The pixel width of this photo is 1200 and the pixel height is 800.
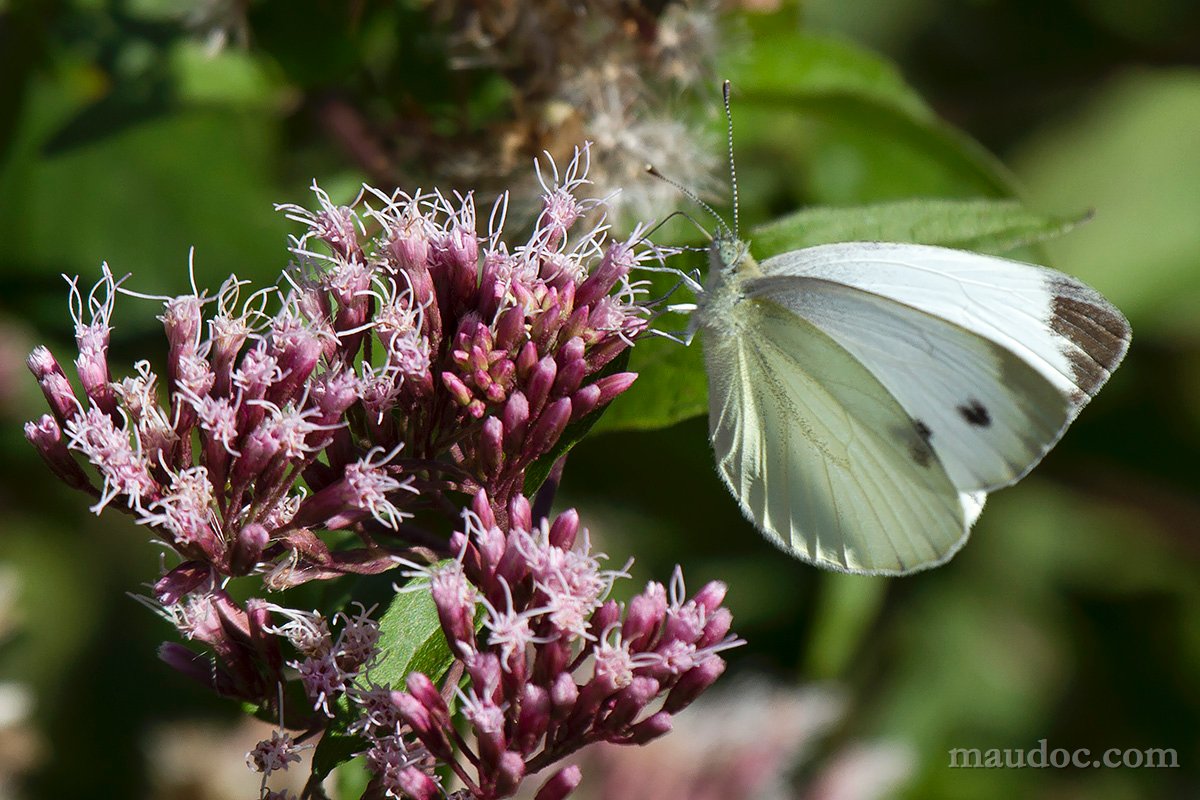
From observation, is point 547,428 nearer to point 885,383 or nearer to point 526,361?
point 526,361

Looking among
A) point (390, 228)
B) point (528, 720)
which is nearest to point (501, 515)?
point (528, 720)

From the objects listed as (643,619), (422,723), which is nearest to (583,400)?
(643,619)

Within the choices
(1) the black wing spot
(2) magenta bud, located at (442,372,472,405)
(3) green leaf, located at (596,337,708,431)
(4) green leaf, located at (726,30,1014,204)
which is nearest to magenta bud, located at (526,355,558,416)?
(2) magenta bud, located at (442,372,472,405)

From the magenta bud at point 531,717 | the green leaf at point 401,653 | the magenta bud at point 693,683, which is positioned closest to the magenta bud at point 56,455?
the green leaf at point 401,653

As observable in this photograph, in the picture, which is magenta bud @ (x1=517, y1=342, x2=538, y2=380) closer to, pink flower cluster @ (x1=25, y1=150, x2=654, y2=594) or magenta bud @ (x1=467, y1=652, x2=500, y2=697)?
pink flower cluster @ (x1=25, y1=150, x2=654, y2=594)

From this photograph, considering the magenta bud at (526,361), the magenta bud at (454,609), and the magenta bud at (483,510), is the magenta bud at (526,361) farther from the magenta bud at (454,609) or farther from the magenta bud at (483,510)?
the magenta bud at (454,609)

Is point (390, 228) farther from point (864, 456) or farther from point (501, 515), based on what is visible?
point (864, 456)
